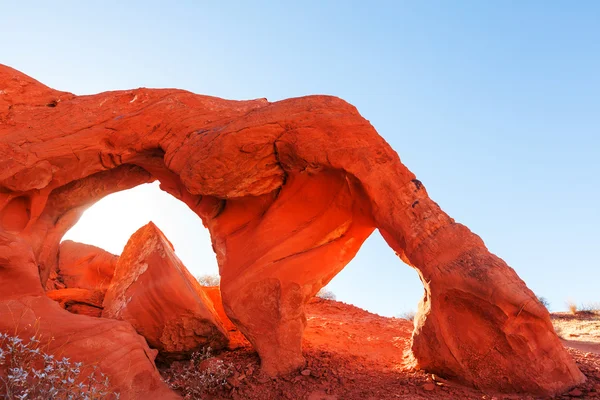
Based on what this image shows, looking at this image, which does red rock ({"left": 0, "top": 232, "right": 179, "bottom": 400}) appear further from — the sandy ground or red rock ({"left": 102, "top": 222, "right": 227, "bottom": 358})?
the sandy ground

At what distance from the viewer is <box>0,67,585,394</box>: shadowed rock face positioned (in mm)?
5402

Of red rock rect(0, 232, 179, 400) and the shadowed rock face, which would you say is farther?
the shadowed rock face

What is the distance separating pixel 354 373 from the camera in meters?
6.24

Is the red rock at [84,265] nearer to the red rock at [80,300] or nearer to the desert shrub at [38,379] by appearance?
the red rock at [80,300]

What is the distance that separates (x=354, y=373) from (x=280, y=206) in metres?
2.82

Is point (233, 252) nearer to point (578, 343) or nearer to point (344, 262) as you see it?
point (344, 262)

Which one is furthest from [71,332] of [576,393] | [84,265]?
[84,265]

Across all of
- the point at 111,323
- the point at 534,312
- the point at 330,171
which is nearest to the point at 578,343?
the point at 534,312

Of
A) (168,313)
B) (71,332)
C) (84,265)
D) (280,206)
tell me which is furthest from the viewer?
(84,265)

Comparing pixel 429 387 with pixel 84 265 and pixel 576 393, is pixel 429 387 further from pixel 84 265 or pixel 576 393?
pixel 84 265

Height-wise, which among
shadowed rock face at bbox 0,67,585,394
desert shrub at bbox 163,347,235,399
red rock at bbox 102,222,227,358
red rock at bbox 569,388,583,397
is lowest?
desert shrub at bbox 163,347,235,399

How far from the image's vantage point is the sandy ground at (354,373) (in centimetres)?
539

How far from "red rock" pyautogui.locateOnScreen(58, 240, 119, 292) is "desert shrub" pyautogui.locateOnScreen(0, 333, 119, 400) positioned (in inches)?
357

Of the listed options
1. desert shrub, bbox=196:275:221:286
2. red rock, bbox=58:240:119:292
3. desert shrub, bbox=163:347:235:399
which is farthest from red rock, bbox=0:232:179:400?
desert shrub, bbox=196:275:221:286
